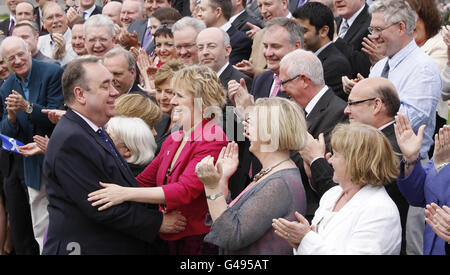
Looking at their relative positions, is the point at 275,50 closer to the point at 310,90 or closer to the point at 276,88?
the point at 276,88

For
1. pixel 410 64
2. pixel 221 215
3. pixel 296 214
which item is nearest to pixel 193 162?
pixel 221 215

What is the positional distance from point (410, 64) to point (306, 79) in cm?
84

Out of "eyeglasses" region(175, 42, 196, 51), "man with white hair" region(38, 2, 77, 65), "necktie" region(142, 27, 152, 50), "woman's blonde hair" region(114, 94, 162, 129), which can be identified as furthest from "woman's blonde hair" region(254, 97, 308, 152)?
"man with white hair" region(38, 2, 77, 65)

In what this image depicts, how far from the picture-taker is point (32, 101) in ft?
25.6

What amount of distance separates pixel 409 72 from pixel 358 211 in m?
2.00

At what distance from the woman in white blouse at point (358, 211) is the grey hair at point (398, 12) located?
190 centimetres

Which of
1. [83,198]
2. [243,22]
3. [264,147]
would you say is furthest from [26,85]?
[264,147]

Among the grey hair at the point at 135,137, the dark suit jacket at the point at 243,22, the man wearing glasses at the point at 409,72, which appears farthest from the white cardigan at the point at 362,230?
the dark suit jacket at the point at 243,22

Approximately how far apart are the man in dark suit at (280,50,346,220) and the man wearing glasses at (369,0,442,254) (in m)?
0.52

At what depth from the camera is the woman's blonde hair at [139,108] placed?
20.1 feet

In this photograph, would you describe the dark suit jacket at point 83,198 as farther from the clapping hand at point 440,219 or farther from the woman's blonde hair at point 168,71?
the clapping hand at point 440,219

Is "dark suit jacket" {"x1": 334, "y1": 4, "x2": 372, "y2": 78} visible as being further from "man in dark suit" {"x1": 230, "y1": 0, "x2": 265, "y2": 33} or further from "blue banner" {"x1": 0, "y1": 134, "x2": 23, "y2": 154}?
"blue banner" {"x1": 0, "y1": 134, "x2": 23, "y2": 154}
